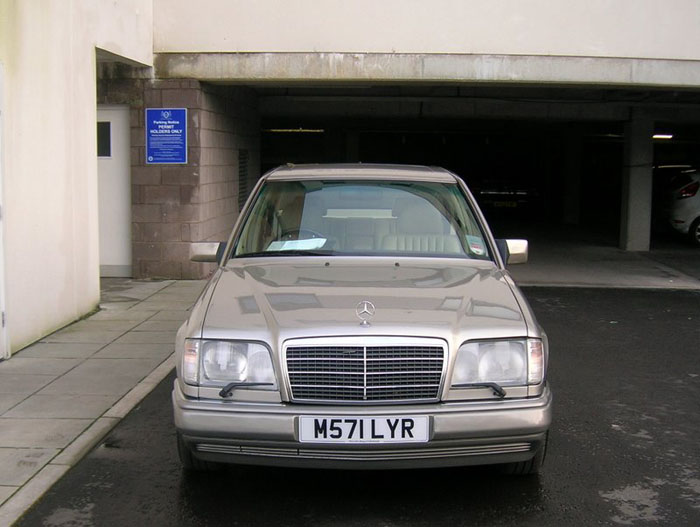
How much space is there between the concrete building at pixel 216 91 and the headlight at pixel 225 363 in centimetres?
383

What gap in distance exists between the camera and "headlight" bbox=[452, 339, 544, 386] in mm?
4141

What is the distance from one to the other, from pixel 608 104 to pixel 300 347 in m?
14.0

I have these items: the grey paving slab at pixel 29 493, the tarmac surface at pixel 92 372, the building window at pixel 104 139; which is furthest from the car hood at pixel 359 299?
the building window at pixel 104 139

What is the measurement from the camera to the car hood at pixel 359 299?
4.14 meters

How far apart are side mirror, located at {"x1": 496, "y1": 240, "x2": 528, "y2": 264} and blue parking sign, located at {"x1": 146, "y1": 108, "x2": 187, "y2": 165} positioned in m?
6.97

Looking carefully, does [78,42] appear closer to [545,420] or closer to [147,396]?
[147,396]

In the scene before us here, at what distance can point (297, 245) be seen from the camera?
5.46 meters

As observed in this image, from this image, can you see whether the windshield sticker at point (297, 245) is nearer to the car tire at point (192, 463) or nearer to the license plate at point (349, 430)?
the car tire at point (192, 463)

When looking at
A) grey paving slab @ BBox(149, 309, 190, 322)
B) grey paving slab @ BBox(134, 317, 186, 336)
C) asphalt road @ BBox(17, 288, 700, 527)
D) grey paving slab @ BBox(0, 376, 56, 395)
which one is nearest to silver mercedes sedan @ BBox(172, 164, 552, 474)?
asphalt road @ BBox(17, 288, 700, 527)

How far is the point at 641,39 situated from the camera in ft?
38.4

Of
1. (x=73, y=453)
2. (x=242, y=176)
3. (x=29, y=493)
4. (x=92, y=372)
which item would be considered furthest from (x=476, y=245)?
(x=242, y=176)

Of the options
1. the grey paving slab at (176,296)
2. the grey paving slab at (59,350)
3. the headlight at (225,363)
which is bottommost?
the grey paving slab at (59,350)

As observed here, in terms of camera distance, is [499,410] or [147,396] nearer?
[499,410]

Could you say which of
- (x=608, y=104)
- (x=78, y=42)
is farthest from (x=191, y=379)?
(x=608, y=104)
